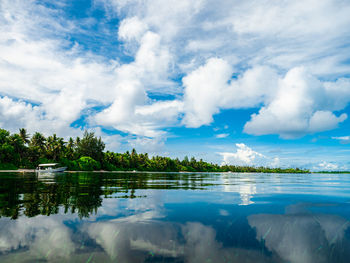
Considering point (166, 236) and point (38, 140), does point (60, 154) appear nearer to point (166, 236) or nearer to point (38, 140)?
point (38, 140)

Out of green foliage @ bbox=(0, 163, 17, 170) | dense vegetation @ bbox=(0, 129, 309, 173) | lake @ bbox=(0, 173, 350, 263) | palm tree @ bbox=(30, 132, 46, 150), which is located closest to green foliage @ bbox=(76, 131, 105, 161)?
dense vegetation @ bbox=(0, 129, 309, 173)

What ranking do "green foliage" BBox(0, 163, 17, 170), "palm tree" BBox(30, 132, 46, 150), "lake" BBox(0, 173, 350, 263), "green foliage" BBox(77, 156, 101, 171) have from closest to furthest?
"lake" BBox(0, 173, 350, 263) → "green foliage" BBox(0, 163, 17, 170) → "palm tree" BBox(30, 132, 46, 150) → "green foliage" BBox(77, 156, 101, 171)

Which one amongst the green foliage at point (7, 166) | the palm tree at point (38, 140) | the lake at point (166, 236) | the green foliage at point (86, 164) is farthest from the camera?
the green foliage at point (86, 164)

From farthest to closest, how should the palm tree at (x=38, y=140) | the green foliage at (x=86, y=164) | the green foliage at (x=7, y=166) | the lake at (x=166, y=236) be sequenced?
the green foliage at (x=86, y=164) → the palm tree at (x=38, y=140) → the green foliage at (x=7, y=166) → the lake at (x=166, y=236)

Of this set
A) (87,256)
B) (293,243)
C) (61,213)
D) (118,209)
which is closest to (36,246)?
(87,256)

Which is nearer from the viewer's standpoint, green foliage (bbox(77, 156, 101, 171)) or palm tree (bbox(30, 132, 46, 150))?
palm tree (bbox(30, 132, 46, 150))

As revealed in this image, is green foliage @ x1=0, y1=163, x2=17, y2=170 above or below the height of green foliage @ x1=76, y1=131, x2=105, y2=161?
below

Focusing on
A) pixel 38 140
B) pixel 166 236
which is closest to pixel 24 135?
pixel 38 140

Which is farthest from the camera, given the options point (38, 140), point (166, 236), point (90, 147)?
point (90, 147)

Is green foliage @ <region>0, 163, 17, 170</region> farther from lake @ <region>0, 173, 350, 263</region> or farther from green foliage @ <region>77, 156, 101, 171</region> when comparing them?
lake @ <region>0, 173, 350, 263</region>

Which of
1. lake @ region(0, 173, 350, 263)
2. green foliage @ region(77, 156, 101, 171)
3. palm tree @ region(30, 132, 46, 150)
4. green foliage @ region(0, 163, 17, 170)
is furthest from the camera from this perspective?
green foliage @ region(77, 156, 101, 171)

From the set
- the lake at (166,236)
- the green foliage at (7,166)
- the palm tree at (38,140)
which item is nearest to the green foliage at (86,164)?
the palm tree at (38,140)

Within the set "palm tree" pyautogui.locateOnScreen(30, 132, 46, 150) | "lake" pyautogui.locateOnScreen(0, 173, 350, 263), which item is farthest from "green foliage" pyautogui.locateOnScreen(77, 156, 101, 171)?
"lake" pyautogui.locateOnScreen(0, 173, 350, 263)

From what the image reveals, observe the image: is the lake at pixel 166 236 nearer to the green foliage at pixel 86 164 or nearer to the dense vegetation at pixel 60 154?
the dense vegetation at pixel 60 154
